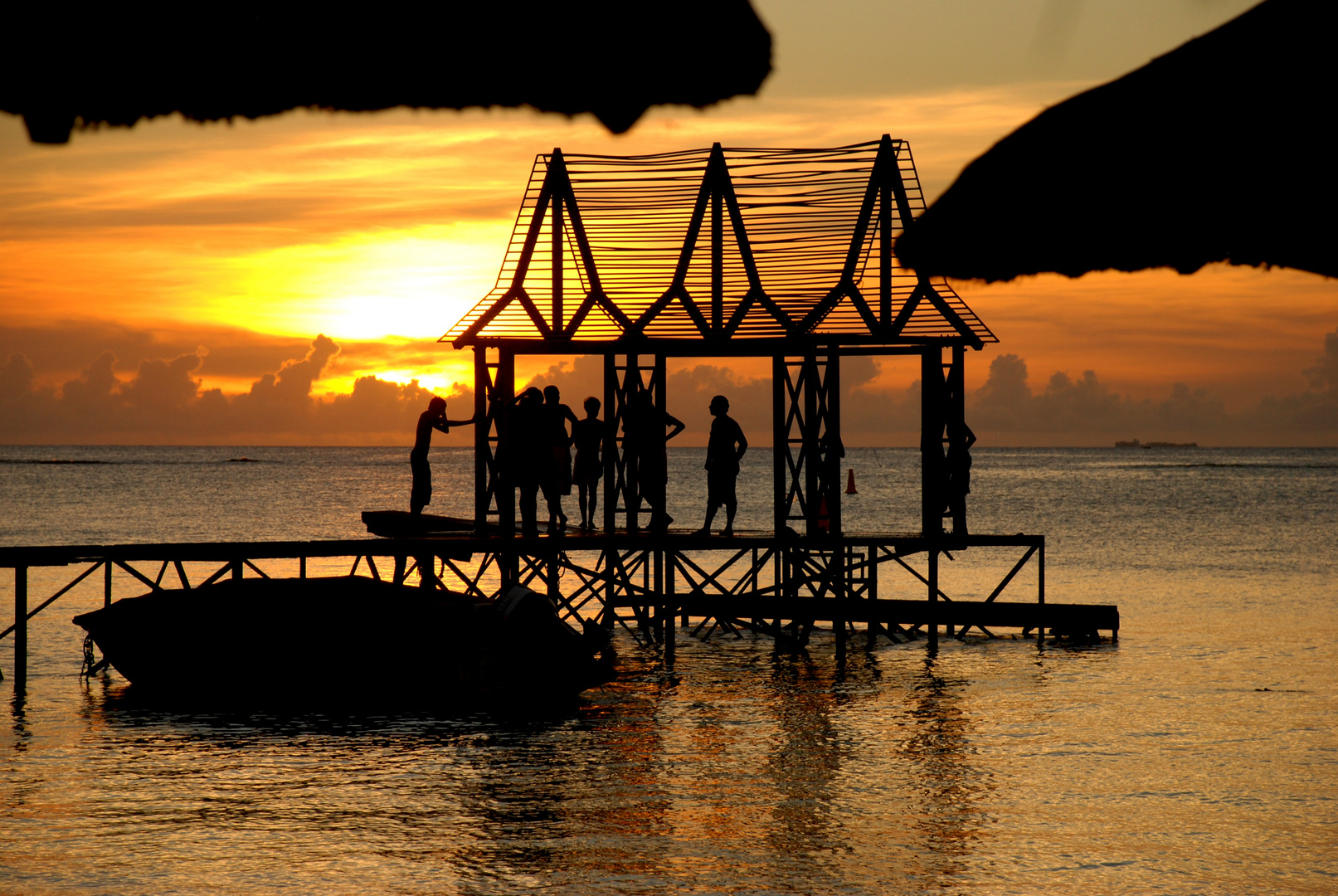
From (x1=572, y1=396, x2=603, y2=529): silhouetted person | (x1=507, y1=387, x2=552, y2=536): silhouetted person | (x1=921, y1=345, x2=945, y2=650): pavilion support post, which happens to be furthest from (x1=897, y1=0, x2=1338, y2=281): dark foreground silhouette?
(x1=572, y1=396, x2=603, y2=529): silhouetted person

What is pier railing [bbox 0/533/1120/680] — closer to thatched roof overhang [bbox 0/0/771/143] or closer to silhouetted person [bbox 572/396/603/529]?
silhouetted person [bbox 572/396/603/529]

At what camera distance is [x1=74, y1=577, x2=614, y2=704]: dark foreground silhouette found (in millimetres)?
19062

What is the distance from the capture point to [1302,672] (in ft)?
79.0

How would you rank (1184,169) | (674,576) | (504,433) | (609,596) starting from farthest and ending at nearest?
(674,576)
(609,596)
(504,433)
(1184,169)

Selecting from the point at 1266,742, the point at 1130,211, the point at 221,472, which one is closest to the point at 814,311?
the point at 1266,742

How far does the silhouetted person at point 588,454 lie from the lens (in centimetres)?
2145

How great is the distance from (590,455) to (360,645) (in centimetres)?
510

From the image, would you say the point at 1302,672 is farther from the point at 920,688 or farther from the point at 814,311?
the point at 814,311

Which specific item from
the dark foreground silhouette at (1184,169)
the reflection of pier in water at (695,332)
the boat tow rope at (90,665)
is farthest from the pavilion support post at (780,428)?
the dark foreground silhouette at (1184,169)

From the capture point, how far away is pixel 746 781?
1488 centimetres

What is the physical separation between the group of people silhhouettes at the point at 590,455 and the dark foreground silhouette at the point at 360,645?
1.69 metres

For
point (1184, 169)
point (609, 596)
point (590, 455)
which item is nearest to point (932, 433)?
point (590, 455)

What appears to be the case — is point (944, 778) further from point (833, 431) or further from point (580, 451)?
point (580, 451)

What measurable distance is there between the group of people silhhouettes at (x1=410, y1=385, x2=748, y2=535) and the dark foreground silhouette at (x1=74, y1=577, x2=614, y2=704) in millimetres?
1667
